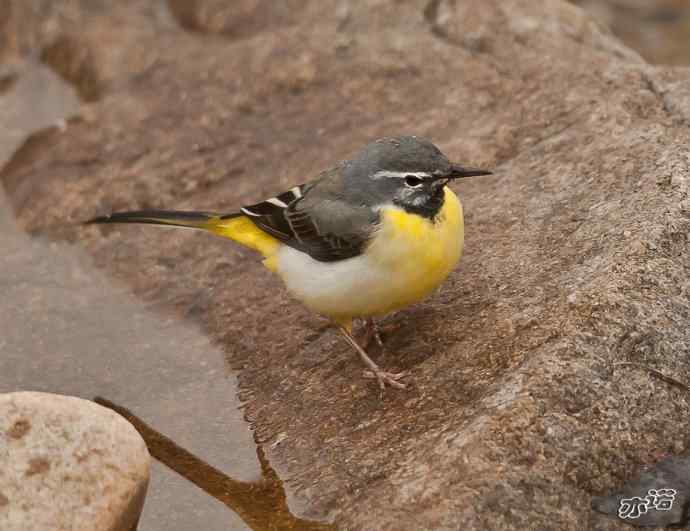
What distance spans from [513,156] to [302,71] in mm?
2516

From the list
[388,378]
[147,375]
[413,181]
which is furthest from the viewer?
[147,375]

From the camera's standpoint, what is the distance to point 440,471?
17.0 ft

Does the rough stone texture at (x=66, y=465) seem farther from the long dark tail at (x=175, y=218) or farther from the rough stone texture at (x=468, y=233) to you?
the long dark tail at (x=175, y=218)

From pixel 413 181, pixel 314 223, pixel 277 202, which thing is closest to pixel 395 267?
pixel 413 181

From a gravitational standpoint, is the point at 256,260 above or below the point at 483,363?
below

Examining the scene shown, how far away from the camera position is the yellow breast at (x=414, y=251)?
5.93 meters

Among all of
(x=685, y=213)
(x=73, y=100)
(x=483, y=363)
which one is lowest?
(x=73, y=100)

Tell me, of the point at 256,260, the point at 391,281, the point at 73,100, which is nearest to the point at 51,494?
the point at 391,281

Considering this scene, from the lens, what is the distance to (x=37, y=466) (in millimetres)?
5234

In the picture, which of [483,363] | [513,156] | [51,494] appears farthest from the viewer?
[513,156]

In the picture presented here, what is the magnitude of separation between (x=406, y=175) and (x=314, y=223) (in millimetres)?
691

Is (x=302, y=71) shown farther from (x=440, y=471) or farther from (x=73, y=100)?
(x=440, y=471)

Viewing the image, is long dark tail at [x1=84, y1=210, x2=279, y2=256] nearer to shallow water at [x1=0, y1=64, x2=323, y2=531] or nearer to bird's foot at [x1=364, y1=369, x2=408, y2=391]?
shallow water at [x1=0, y1=64, x2=323, y2=531]

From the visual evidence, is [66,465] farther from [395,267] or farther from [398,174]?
[398,174]
